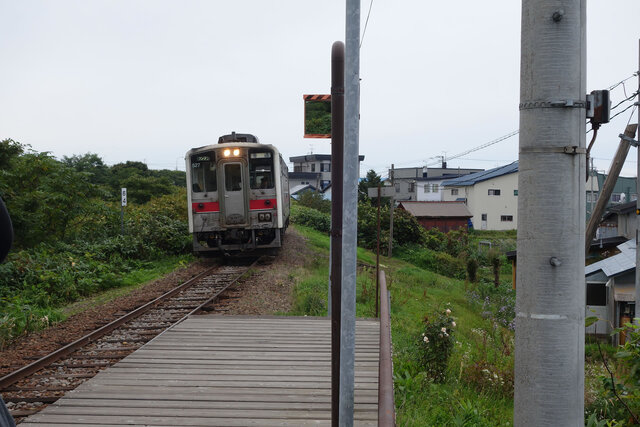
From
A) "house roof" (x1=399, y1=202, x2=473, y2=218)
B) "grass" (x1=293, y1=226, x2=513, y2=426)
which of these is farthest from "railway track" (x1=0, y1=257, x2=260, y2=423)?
"house roof" (x1=399, y1=202, x2=473, y2=218)

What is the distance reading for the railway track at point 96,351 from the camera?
511cm

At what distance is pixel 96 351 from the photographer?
6711 mm

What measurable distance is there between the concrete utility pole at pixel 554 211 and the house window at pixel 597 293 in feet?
55.7

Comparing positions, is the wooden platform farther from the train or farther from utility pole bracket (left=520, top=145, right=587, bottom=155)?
the train

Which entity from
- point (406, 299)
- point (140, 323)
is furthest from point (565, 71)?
point (406, 299)

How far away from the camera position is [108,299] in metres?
10.8

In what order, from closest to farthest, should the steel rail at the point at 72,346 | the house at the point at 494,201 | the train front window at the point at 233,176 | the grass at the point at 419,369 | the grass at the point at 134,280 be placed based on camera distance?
the grass at the point at 419,369 < the steel rail at the point at 72,346 < the grass at the point at 134,280 < the train front window at the point at 233,176 < the house at the point at 494,201

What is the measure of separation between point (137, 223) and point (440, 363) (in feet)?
42.0

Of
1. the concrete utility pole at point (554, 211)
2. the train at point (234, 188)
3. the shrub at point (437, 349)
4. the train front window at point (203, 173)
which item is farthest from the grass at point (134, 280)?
the concrete utility pole at point (554, 211)

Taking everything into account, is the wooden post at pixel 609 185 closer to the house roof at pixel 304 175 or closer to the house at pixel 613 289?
the house at pixel 613 289

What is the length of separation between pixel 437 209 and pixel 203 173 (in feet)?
97.4

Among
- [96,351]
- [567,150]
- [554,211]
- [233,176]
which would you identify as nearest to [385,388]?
[554,211]

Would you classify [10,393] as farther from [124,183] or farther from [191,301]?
[124,183]

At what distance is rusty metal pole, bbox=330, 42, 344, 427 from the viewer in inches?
145
